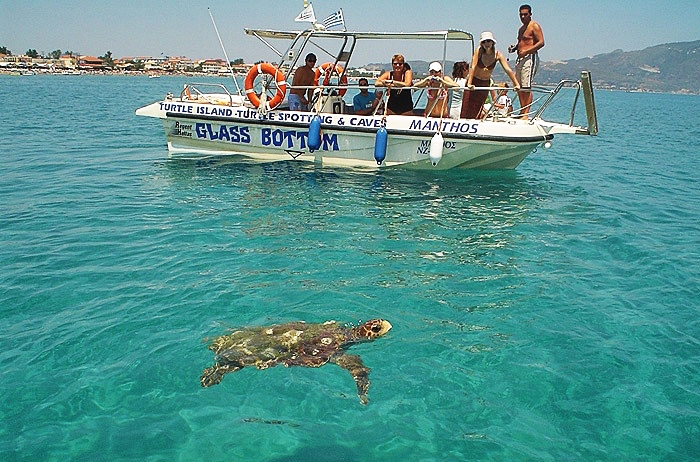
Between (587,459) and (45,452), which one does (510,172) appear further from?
(45,452)

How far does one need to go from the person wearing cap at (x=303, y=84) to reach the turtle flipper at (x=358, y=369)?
9465mm

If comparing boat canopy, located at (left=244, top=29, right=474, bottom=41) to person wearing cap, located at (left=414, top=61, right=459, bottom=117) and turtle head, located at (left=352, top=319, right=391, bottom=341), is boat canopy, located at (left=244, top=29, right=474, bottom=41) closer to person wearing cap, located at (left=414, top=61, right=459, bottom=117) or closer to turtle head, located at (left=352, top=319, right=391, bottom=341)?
person wearing cap, located at (left=414, top=61, right=459, bottom=117)

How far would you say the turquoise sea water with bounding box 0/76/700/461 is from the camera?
4516 mm

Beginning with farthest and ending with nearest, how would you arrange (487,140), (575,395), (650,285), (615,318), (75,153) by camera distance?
(75,153) → (487,140) → (650,285) → (615,318) → (575,395)

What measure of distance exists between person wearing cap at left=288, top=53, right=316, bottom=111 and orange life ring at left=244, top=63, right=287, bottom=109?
29 cm

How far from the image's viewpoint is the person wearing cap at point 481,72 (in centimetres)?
1177

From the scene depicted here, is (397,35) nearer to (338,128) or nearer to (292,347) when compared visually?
(338,128)

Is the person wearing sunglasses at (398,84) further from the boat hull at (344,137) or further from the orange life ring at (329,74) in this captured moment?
the orange life ring at (329,74)

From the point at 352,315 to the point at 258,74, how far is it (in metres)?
9.39

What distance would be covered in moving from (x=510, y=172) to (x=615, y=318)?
26.6 ft

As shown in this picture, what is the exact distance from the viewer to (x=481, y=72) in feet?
39.9

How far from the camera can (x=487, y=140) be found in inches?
484

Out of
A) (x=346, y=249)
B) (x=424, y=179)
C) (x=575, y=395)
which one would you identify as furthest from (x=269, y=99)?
(x=575, y=395)

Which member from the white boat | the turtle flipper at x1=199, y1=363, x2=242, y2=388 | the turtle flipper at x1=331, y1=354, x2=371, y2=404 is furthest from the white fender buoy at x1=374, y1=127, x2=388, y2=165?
the turtle flipper at x1=199, y1=363, x2=242, y2=388
